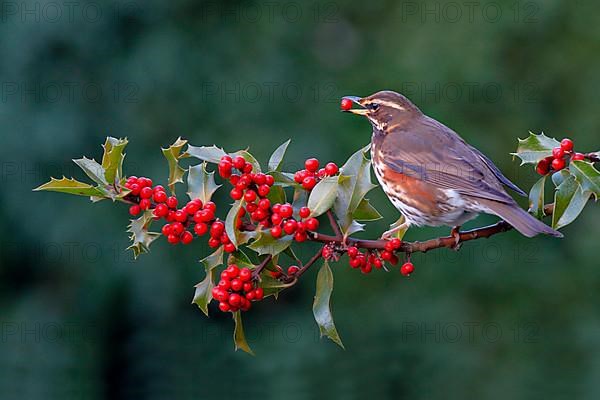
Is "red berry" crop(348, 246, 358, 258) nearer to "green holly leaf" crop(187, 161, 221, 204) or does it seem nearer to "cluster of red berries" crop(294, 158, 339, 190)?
"cluster of red berries" crop(294, 158, 339, 190)

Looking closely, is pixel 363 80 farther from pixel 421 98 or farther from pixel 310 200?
pixel 310 200

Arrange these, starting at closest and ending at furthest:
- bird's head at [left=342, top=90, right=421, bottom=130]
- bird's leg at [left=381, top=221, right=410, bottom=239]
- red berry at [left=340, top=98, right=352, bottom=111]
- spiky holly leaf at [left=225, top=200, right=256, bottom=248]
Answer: spiky holly leaf at [left=225, top=200, right=256, bottom=248] → bird's leg at [left=381, top=221, right=410, bottom=239] → red berry at [left=340, top=98, right=352, bottom=111] → bird's head at [left=342, top=90, right=421, bottom=130]

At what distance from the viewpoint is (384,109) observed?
3.25m

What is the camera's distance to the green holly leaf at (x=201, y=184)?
2.35m

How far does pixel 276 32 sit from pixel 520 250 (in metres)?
1.93

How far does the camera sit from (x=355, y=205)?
2.29 meters

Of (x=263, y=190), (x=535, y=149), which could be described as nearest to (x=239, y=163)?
(x=263, y=190)

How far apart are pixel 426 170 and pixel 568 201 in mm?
878

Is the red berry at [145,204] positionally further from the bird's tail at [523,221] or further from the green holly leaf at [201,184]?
the bird's tail at [523,221]

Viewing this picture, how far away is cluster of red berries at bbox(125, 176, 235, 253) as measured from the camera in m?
2.24

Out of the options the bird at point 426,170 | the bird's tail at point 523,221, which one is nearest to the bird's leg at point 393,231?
the bird at point 426,170

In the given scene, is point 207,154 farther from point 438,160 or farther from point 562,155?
point 438,160

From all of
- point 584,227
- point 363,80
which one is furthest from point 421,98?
point 584,227

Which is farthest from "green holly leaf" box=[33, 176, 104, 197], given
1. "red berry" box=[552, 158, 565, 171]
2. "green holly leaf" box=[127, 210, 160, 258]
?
"red berry" box=[552, 158, 565, 171]
